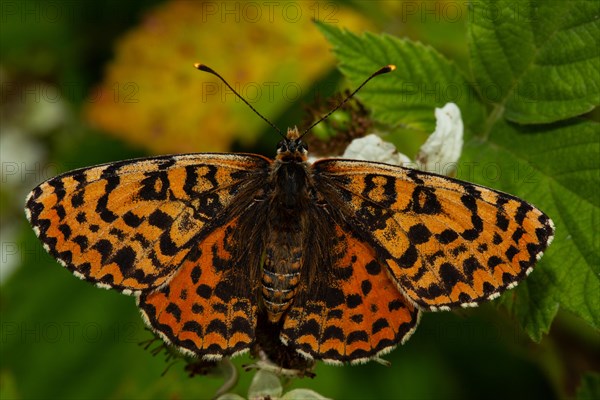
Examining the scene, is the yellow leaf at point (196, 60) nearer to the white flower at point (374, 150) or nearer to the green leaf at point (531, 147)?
the green leaf at point (531, 147)

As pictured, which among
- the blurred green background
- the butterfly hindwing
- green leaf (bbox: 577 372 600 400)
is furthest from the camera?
the blurred green background

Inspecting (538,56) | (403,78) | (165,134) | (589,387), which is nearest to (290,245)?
(403,78)

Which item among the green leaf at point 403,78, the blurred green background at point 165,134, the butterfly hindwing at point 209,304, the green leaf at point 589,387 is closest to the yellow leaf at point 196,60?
the blurred green background at point 165,134

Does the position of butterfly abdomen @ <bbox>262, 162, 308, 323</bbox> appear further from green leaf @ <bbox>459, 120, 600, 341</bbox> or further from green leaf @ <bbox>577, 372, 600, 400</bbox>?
green leaf @ <bbox>577, 372, 600, 400</bbox>

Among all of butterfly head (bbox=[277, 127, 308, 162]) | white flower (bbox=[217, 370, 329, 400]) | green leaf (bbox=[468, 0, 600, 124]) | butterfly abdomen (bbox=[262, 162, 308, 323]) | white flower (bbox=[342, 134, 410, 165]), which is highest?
green leaf (bbox=[468, 0, 600, 124])

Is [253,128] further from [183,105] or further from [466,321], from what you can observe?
[466,321]

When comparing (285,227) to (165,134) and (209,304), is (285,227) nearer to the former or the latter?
(209,304)

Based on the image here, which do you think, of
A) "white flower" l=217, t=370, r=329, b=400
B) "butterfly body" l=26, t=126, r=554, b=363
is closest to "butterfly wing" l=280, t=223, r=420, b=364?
"butterfly body" l=26, t=126, r=554, b=363
